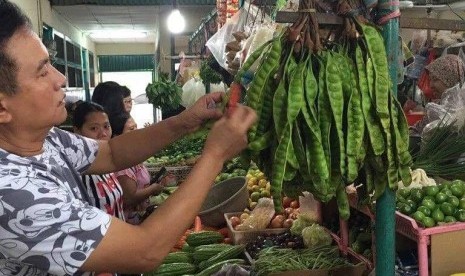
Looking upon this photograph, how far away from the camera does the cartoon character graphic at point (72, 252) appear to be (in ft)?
4.12

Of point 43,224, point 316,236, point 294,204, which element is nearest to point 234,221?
point 294,204

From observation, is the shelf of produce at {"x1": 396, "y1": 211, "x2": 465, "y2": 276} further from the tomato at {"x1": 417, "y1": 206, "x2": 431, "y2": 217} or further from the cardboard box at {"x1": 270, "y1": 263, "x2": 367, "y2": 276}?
the cardboard box at {"x1": 270, "y1": 263, "x2": 367, "y2": 276}

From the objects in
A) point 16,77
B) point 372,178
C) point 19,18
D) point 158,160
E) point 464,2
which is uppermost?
point 464,2

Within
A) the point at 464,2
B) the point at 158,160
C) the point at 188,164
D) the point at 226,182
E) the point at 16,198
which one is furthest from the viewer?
the point at 464,2

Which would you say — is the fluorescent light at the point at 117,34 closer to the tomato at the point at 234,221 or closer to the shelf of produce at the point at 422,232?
the tomato at the point at 234,221

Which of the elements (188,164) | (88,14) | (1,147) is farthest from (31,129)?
(88,14)

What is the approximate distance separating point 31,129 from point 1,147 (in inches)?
3.9

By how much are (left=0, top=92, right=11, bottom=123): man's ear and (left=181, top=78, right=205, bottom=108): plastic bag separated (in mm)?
6331

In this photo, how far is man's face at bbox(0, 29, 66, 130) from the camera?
4.45 ft

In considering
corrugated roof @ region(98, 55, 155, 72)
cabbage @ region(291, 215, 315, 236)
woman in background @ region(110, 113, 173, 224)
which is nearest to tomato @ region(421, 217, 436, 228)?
cabbage @ region(291, 215, 315, 236)

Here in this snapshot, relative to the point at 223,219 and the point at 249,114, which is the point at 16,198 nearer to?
the point at 249,114

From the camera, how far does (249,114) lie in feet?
4.48

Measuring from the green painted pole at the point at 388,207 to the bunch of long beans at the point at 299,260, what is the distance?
3.82 feet

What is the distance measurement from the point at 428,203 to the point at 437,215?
69mm
